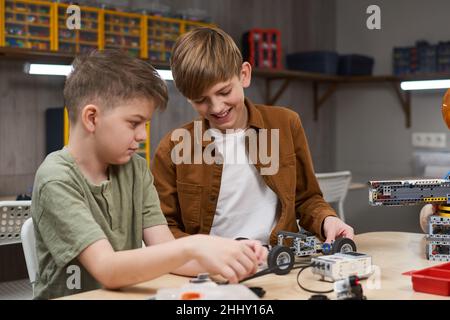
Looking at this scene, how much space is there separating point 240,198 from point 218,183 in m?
0.08

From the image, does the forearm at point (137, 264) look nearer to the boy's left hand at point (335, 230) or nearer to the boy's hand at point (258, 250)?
the boy's hand at point (258, 250)

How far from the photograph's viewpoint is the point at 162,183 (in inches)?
56.9

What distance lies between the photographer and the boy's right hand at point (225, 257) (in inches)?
35.9

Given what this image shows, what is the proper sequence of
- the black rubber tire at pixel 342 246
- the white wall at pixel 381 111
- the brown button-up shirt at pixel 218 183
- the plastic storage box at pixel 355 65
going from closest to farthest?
the black rubber tire at pixel 342 246 < the brown button-up shirt at pixel 218 183 < the white wall at pixel 381 111 < the plastic storage box at pixel 355 65

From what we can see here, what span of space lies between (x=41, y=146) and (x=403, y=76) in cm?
258

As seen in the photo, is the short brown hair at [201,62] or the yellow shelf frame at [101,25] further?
the yellow shelf frame at [101,25]

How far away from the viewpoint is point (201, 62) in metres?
1.33

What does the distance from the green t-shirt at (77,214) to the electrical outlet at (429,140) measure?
348 cm

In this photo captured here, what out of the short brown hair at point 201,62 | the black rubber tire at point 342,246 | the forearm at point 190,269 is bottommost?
the forearm at point 190,269

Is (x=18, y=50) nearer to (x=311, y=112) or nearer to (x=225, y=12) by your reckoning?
(x=225, y=12)

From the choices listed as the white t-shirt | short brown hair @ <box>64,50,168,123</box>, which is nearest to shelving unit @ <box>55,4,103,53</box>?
the white t-shirt

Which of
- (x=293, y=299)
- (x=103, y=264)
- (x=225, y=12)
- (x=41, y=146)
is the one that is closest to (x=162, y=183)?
(x=103, y=264)

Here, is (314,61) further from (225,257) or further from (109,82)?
(225,257)

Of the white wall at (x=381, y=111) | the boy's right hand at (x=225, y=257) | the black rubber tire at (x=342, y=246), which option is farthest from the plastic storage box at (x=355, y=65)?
the boy's right hand at (x=225, y=257)
